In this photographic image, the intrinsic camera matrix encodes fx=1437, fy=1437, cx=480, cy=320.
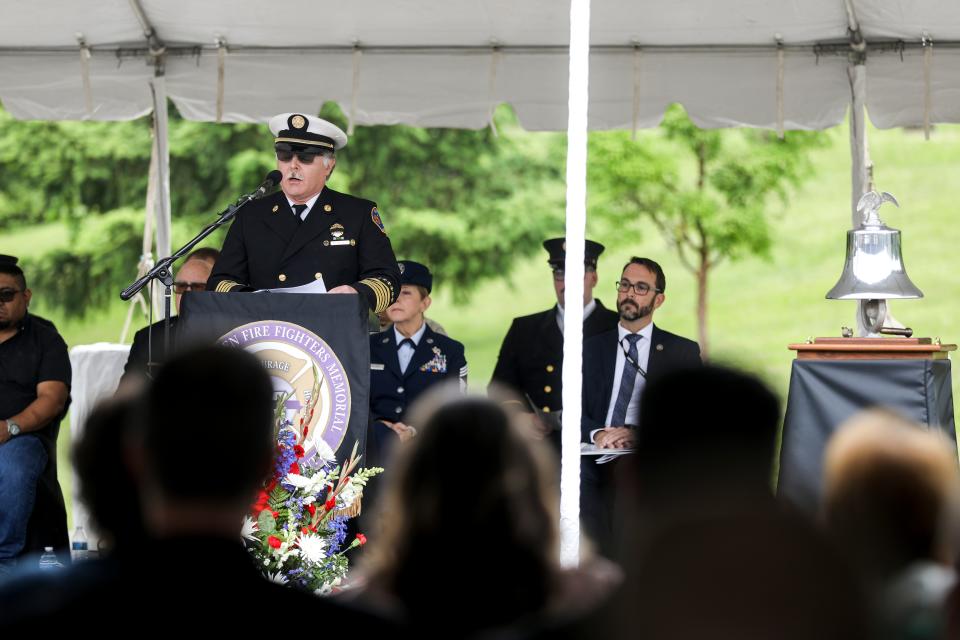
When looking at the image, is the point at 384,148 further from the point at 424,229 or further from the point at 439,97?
the point at 439,97

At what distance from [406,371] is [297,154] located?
1.41 metres

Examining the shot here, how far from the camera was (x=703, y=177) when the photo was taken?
15.7 meters

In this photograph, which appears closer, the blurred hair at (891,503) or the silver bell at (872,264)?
the blurred hair at (891,503)

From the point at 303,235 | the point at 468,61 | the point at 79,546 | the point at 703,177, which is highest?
the point at 703,177

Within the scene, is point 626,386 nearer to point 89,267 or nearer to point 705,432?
point 705,432

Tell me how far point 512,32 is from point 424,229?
9.53 m

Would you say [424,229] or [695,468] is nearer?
[695,468]

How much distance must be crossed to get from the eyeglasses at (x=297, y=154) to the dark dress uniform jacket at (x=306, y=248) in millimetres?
149

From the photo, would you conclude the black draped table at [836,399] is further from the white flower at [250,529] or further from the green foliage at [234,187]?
the green foliage at [234,187]

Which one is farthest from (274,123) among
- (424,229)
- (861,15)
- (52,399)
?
(424,229)

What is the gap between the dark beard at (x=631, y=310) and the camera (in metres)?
5.95

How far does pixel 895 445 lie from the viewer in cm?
175

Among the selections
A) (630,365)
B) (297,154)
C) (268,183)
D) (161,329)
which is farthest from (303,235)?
(630,365)

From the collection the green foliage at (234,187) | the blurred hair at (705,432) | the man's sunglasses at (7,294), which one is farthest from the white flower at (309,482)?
the green foliage at (234,187)
